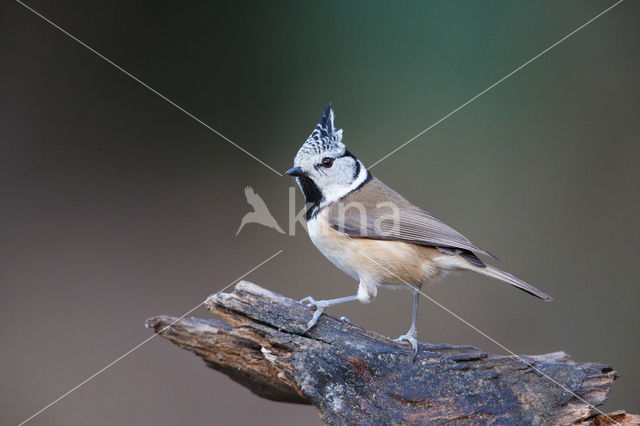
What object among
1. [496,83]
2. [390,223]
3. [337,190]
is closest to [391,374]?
[390,223]

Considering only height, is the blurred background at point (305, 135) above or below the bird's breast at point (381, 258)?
above

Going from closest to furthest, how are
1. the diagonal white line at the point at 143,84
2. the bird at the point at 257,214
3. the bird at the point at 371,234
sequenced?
the bird at the point at 371,234 → the diagonal white line at the point at 143,84 → the bird at the point at 257,214

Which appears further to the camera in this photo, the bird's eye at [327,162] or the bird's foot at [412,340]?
the bird's eye at [327,162]

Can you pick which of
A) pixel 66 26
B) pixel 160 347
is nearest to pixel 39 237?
pixel 160 347

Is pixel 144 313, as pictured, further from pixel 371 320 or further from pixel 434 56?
pixel 434 56

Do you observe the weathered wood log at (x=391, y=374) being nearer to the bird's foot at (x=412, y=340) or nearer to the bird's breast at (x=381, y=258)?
the bird's foot at (x=412, y=340)

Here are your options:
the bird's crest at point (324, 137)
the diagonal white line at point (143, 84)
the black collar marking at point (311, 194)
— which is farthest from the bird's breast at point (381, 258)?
the diagonal white line at point (143, 84)
